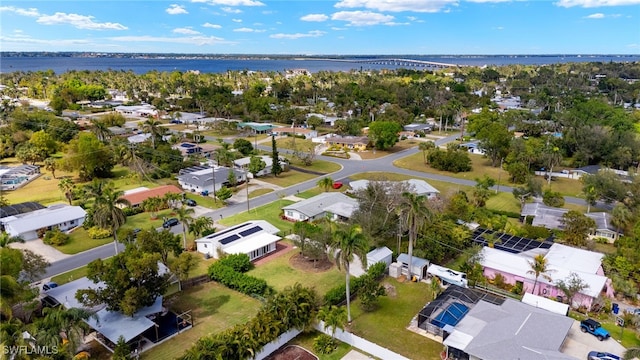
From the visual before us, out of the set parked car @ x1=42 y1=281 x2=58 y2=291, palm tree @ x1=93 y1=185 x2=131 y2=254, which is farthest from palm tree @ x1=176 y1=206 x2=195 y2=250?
parked car @ x1=42 y1=281 x2=58 y2=291

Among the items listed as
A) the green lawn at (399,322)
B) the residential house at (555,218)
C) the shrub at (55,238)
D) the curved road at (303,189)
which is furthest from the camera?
the residential house at (555,218)

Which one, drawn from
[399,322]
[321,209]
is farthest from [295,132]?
[399,322]

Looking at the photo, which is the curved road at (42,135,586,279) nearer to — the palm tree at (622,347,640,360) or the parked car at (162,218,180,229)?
the parked car at (162,218,180,229)

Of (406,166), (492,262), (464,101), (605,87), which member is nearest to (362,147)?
(406,166)

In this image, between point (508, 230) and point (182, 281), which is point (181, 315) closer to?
point (182, 281)

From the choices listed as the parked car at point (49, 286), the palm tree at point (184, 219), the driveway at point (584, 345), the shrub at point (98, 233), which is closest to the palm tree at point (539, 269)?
the driveway at point (584, 345)
